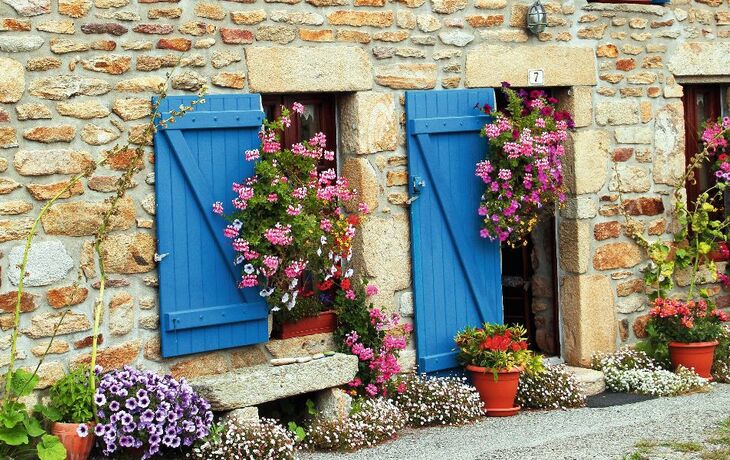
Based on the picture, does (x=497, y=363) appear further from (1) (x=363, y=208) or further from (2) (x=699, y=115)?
(2) (x=699, y=115)

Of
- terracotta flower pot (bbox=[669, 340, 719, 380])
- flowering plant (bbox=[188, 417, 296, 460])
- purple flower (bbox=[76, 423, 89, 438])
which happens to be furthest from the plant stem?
terracotta flower pot (bbox=[669, 340, 719, 380])

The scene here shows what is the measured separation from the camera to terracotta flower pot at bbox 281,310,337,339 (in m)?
6.73

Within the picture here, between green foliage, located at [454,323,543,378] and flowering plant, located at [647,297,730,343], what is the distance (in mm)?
1327

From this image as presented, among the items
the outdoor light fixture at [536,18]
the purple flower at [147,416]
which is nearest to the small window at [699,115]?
the outdoor light fixture at [536,18]

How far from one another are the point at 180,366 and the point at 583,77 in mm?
3585

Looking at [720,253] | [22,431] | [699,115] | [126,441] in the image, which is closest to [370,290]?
[126,441]

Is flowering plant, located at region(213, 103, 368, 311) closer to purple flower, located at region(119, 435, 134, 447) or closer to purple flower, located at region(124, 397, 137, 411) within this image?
purple flower, located at region(124, 397, 137, 411)

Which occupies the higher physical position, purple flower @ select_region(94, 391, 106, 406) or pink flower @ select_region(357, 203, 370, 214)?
pink flower @ select_region(357, 203, 370, 214)

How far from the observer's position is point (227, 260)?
6.43 metres

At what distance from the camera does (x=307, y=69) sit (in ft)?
22.1

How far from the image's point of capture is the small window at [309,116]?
22.8 feet

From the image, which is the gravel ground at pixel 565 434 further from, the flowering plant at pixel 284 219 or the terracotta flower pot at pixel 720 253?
the terracotta flower pot at pixel 720 253

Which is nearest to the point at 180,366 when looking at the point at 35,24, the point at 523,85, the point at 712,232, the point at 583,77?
the point at 35,24

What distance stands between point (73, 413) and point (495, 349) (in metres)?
2.71
